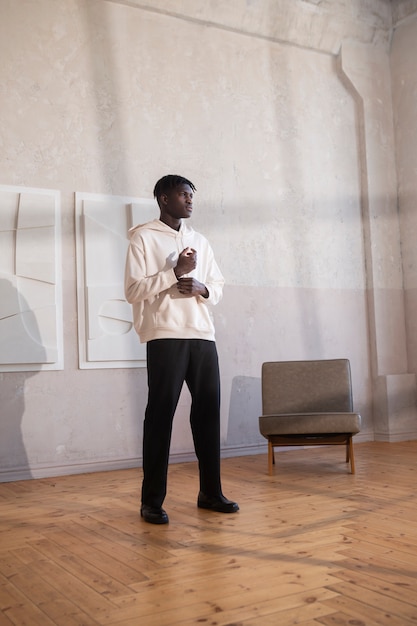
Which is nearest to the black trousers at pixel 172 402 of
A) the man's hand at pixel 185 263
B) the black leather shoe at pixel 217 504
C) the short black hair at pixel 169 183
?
the black leather shoe at pixel 217 504

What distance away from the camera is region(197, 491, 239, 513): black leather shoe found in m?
3.67

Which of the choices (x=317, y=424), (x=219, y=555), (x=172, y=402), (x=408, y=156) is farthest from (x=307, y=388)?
(x=408, y=156)

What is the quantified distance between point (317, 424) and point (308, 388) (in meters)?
0.60

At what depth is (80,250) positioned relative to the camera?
5496mm

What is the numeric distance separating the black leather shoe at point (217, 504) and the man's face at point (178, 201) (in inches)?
60.7

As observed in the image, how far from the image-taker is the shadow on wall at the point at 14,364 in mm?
5102

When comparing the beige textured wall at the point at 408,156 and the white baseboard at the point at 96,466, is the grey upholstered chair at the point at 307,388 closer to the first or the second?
the white baseboard at the point at 96,466

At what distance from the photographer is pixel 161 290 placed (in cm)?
350

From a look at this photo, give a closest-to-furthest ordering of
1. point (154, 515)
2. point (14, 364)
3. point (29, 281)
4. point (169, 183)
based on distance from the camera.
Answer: point (154, 515)
point (169, 183)
point (14, 364)
point (29, 281)

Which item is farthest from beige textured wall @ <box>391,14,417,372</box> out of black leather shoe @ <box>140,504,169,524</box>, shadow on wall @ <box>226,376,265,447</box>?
black leather shoe @ <box>140,504,169,524</box>

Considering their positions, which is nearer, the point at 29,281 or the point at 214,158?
the point at 29,281

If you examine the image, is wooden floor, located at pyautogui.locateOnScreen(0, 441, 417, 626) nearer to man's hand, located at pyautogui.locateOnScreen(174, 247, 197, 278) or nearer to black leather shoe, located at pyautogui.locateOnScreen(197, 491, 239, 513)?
black leather shoe, located at pyautogui.locateOnScreen(197, 491, 239, 513)

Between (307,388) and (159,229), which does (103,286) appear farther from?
(159,229)

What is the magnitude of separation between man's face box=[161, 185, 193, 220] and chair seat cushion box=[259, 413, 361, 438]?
1900 mm
